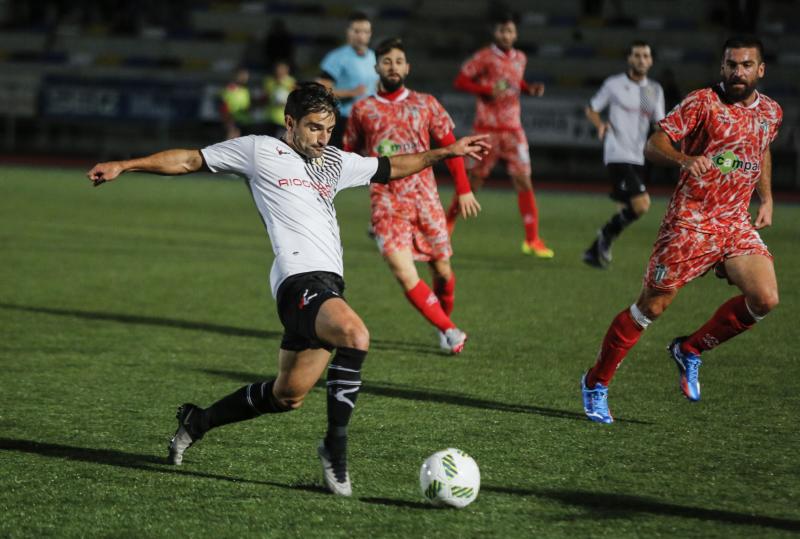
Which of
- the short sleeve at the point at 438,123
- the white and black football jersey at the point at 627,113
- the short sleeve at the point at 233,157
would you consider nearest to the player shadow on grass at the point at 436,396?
the short sleeve at the point at 438,123

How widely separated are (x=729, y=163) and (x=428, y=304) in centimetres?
269

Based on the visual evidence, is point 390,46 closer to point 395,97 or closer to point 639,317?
point 395,97

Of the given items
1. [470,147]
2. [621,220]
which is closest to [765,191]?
[470,147]

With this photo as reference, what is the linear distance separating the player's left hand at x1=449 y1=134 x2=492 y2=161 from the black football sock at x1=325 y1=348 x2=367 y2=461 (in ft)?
3.91

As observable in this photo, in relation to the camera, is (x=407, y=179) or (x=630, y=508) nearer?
(x=630, y=508)

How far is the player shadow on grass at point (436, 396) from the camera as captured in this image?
22.6 feet

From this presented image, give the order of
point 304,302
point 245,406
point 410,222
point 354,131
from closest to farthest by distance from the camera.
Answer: point 304,302 < point 245,406 < point 410,222 < point 354,131

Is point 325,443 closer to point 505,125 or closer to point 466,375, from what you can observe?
point 466,375

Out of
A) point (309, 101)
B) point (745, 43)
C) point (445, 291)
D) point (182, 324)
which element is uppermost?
point (745, 43)

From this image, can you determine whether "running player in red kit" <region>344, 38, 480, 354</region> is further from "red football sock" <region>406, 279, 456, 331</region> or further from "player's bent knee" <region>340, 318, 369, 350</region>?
"player's bent knee" <region>340, 318, 369, 350</region>

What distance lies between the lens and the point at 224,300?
438 inches

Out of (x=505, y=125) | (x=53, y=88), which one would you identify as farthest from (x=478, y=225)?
(x=53, y=88)

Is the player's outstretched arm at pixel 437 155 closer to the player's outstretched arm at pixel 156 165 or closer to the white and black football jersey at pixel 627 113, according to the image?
the player's outstretched arm at pixel 156 165

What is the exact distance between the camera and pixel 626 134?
41.8 ft
